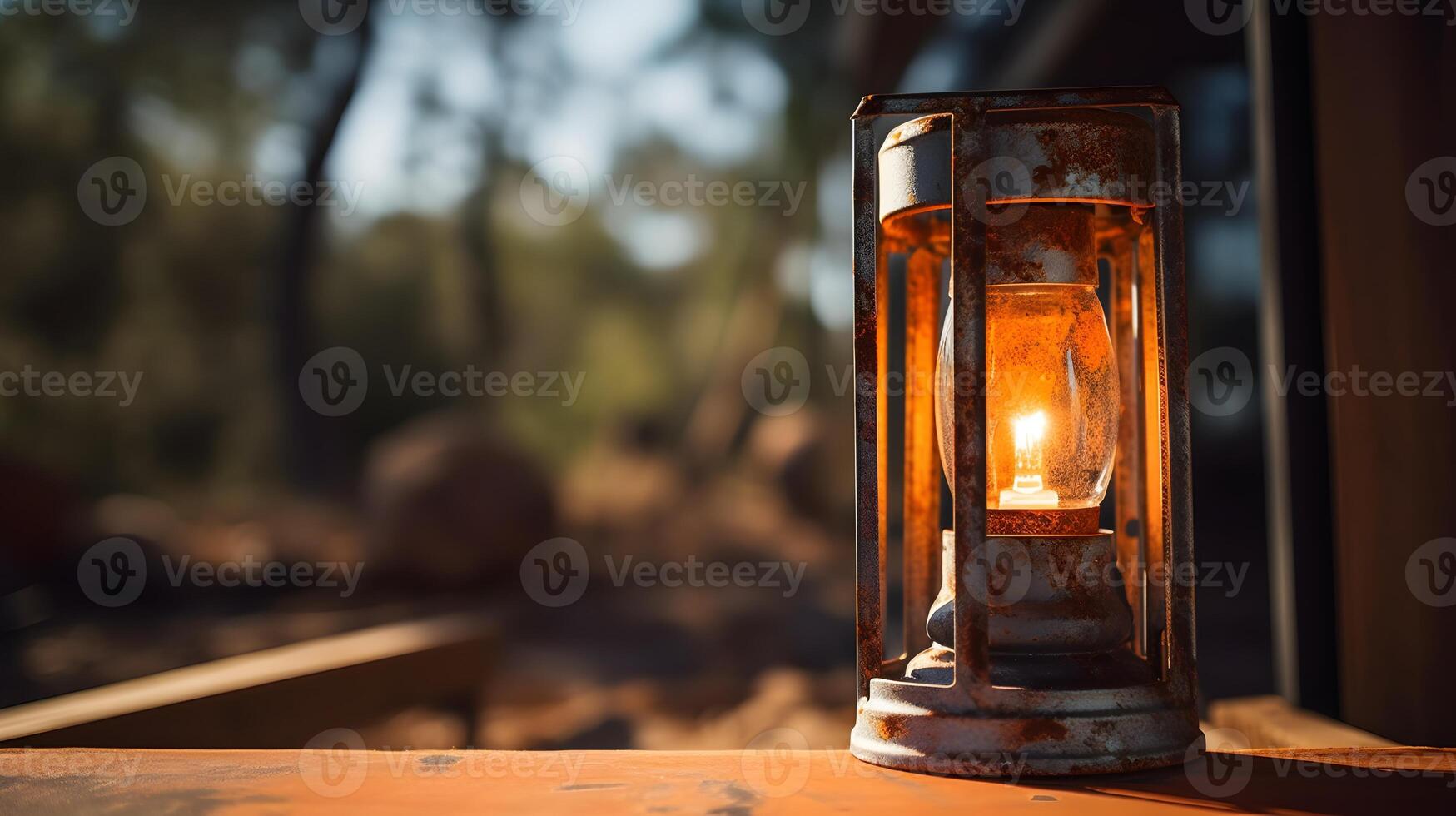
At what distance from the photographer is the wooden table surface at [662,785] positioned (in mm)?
1004

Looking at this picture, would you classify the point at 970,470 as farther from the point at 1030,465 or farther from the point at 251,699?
the point at 251,699

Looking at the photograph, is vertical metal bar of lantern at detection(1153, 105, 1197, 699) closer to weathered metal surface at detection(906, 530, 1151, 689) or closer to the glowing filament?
weathered metal surface at detection(906, 530, 1151, 689)

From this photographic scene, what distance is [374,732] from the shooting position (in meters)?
2.67

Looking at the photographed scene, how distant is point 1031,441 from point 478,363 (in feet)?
37.6

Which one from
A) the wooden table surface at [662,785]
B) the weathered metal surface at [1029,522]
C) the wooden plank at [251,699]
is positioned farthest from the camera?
the wooden plank at [251,699]

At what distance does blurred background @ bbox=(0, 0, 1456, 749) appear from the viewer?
3943mm

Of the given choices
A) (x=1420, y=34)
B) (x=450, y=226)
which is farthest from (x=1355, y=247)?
(x=450, y=226)

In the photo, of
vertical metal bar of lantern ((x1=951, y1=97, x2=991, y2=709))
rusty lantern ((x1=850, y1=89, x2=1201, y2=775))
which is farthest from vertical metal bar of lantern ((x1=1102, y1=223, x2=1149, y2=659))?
vertical metal bar of lantern ((x1=951, y1=97, x2=991, y2=709))

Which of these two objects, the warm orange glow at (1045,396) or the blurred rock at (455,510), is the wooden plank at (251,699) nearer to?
the warm orange glow at (1045,396)

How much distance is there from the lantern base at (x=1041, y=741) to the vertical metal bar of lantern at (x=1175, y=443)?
0.06 metres

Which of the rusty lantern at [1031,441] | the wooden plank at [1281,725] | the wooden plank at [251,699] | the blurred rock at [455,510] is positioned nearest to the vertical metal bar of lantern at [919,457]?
the rusty lantern at [1031,441]

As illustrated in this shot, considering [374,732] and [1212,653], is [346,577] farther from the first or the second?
[1212,653]

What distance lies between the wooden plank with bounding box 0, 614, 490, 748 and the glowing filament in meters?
1.34

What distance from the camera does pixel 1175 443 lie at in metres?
1.10
